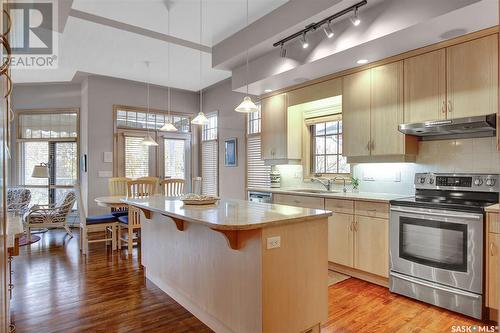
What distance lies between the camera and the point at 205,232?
8.09ft

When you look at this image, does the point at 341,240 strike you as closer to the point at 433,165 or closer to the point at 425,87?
the point at 433,165

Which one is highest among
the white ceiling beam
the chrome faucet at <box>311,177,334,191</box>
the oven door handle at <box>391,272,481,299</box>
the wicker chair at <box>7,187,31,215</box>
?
the white ceiling beam

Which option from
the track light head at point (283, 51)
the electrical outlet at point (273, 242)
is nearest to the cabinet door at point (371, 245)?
the electrical outlet at point (273, 242)

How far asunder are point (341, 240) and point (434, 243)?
1.02m

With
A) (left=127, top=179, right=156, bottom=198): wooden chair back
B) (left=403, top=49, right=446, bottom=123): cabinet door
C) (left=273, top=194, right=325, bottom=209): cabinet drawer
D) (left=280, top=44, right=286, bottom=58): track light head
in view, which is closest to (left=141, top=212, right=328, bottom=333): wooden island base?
(left=273, top=194, right=325, bottom=209): cabinet drawer

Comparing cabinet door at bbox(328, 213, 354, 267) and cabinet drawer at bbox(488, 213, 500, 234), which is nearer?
cabinet drawer at bbox(488, 213, 500, 234)

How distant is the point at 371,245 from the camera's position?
129 inches

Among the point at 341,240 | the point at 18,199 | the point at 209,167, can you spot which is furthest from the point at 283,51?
the point at 18,199

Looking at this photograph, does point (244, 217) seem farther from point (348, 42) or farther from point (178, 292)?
point (348, 42)

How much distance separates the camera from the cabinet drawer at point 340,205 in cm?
347

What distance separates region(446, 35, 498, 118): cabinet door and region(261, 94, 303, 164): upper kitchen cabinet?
222cm

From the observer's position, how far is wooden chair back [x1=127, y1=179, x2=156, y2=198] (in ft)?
15.0

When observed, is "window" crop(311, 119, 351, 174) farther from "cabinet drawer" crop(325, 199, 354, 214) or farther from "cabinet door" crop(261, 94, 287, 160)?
"cabinet drawer" crop(325, 199, 354, 214)

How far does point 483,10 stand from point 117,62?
5.01 metres
